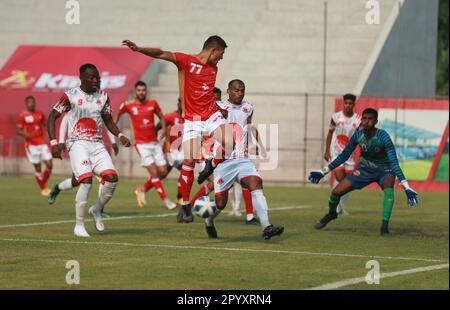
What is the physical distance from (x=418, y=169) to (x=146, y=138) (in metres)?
13.3

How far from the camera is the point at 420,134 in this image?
118ft

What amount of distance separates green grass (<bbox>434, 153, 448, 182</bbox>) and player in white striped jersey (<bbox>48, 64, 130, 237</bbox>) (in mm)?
20276

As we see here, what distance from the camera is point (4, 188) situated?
3167 centimetres

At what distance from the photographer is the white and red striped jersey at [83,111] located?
54.5ft

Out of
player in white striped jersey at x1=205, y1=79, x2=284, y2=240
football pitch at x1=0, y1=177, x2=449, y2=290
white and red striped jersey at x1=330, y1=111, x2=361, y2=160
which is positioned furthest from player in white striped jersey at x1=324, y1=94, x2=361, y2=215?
player in white striped jersey at x1=205, y1=79, x2=284, y2=240

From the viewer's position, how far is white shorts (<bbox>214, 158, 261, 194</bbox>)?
16.4 meters

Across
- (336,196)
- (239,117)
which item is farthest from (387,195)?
(239,117)

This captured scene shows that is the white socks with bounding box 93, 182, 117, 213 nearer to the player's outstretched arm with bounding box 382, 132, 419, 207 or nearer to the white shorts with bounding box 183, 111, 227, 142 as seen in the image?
the white shorts with bounding box 183, 111, 227, 142

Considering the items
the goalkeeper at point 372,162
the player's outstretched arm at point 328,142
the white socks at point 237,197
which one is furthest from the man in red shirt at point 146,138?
the goalkeeper at point 372,162

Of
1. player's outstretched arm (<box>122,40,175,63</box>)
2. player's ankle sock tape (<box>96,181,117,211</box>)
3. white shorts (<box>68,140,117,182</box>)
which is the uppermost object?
player's outstretched arm (<box>122,40,175,63</box>)

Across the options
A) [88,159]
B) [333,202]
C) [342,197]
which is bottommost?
[342,197]

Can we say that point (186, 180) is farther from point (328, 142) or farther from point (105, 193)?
point (328, 142)

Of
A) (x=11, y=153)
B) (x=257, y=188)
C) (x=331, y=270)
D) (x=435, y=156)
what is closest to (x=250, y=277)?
(x=331, y=270)
